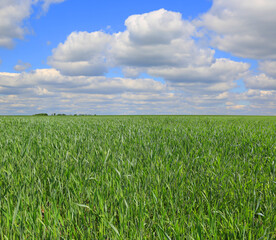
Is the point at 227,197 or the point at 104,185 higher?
the point at 104,185

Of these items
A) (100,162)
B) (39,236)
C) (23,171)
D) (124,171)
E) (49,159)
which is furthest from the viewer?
(49,159)

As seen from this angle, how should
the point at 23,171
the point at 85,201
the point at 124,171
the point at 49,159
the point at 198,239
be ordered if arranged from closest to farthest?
the point at 198,239
the point at 85,201
the point at 124,171
the point at 23,171
the point at 49,159

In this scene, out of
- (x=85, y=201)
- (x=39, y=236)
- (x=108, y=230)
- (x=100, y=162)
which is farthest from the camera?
(x=100, y=162)

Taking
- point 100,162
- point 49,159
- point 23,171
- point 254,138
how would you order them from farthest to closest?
point 254,138 < point 49,159 < point 100,162 < point 23,171

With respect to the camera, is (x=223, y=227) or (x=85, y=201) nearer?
(x=223, y=227)

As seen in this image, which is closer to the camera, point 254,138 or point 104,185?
point 104,185

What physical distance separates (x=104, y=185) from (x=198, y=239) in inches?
58.0

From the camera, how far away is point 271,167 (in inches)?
177

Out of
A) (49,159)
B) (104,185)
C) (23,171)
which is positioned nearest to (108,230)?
(104,185)

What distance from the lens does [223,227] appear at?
2.39 meters

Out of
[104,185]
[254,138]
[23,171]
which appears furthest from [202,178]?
[254,138]

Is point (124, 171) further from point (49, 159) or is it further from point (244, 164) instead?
point (244, 164)

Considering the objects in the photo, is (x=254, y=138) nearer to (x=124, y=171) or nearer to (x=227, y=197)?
(x=227, y=197)

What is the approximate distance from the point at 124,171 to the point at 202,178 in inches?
47.6
